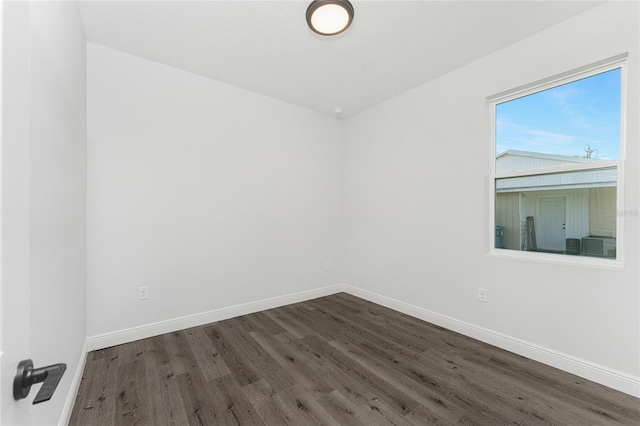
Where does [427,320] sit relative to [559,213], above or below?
below

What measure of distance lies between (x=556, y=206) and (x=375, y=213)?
188cm

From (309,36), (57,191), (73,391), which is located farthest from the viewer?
(309,36)

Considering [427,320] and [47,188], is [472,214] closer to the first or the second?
[427,320]

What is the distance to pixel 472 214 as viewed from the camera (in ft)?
8.68

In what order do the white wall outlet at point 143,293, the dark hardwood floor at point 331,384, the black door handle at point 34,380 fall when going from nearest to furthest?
the black door handle at point 34,380
the dark hardwood floor at point 331,384
the white wall outlet at point 143,293

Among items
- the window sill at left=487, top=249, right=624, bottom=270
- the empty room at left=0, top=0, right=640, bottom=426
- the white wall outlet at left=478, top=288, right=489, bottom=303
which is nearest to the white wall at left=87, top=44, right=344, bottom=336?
the empty room at left=0, top=0, right=640, bottom=426

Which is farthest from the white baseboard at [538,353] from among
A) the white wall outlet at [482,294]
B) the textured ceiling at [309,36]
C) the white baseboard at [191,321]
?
the textured ceiling at [309,36]

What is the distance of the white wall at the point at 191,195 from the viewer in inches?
96.5

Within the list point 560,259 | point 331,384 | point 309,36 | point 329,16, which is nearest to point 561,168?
point 560,259

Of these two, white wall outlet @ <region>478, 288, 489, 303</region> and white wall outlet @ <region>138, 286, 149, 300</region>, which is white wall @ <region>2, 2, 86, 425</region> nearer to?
white wall outlet @ <region>138, 286, 149, 300</region>

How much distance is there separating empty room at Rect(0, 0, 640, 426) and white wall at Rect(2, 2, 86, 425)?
0.03 metres

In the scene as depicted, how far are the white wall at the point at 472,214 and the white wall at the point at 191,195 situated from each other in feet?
2.69

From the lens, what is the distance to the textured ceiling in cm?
200

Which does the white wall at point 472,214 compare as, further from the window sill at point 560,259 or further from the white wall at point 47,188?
the white wall at point 47,188
